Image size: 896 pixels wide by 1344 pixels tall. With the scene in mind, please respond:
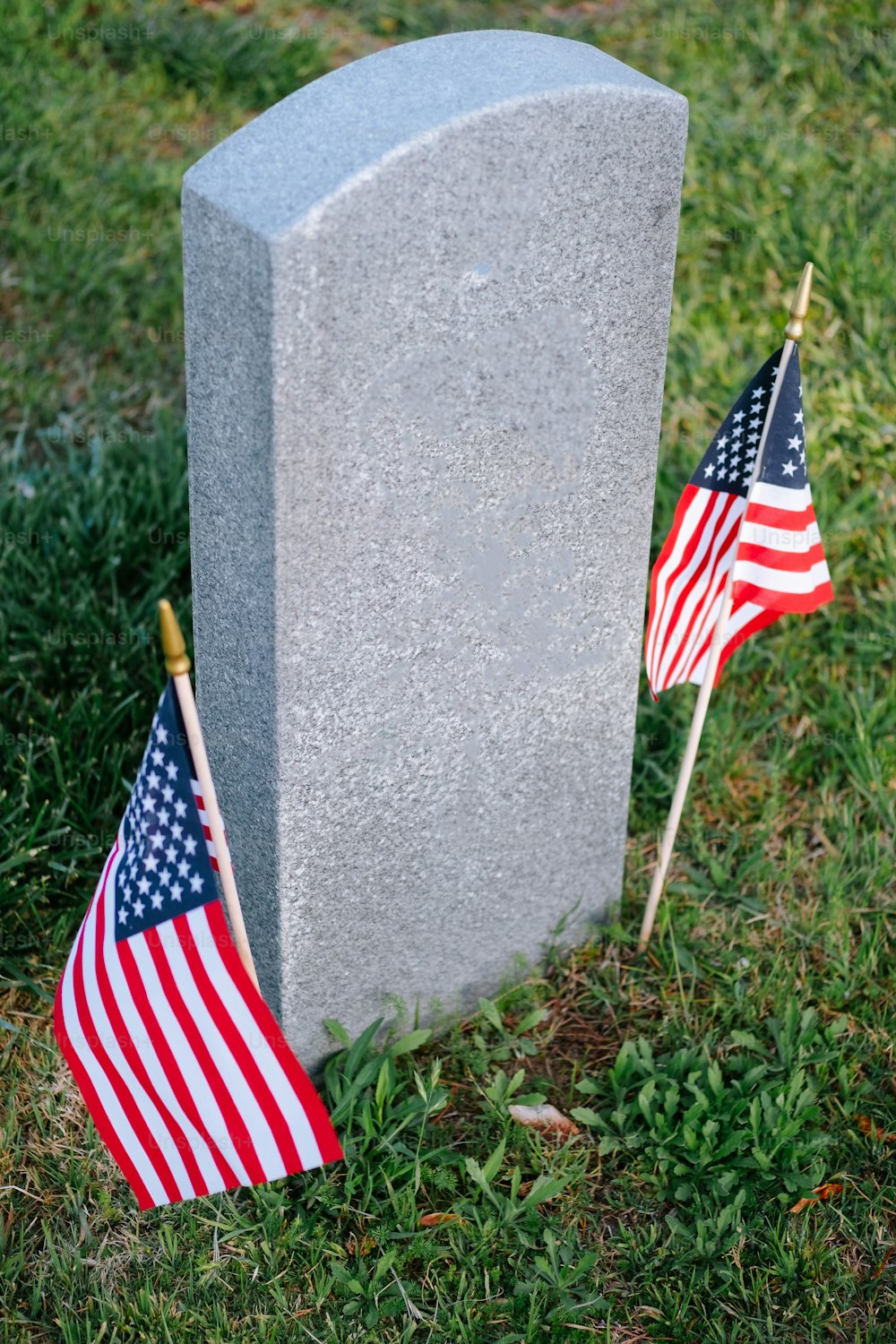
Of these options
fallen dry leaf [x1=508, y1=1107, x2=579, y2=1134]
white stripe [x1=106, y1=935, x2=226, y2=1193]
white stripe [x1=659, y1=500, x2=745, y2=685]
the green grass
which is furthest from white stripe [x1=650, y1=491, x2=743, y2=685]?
white stripe [x1=106, y1=935, x2=226, y2=1193]

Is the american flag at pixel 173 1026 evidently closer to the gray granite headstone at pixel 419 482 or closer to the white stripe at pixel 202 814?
the white stripe at pixel 202 814

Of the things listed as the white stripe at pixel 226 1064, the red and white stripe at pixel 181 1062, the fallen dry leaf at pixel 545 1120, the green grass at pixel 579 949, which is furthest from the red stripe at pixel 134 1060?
the fallen dry leaf at pixel 545 1120

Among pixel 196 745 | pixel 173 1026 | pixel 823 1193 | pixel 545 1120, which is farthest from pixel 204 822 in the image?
pixel 823 1193

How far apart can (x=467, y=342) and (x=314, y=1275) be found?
5.41ft

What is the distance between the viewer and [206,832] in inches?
83.5

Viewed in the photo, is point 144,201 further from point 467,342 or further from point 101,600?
point 467,342

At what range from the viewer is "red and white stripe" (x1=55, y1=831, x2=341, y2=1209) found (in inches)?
80.3

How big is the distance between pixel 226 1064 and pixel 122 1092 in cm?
20

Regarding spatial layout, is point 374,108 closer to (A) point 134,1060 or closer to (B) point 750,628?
(B) point 750,628

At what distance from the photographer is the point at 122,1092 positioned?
218cm

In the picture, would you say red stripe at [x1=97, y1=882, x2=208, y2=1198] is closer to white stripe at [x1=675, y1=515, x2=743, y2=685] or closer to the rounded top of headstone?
the rounded top of headstone

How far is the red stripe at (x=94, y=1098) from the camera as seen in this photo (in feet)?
7.00

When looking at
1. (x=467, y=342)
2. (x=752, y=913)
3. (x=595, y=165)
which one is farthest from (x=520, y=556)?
(x=752, y=913)

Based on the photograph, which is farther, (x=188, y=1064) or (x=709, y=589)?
(x=709, y=589)
